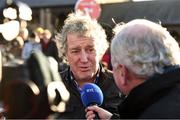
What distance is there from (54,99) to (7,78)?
0.28 meters

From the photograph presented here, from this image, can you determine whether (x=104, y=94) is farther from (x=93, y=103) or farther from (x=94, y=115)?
(x=94, y=115)

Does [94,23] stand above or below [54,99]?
above

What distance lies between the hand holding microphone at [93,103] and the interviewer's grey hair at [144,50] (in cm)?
46

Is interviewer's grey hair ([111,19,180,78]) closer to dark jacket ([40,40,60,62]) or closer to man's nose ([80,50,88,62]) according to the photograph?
man's nose ([80,50,88,62])

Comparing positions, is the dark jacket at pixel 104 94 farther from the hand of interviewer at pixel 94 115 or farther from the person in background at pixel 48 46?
the person in background at pixel 48 46

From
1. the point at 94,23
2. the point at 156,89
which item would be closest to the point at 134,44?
the point at 156,89

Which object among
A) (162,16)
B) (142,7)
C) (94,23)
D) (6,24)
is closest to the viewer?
(6,24)

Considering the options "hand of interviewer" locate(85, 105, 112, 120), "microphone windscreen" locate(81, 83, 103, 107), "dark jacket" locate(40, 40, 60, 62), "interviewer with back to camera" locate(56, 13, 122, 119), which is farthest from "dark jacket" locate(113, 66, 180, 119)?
"dark jacket" locate(40, 40, 60, 62)

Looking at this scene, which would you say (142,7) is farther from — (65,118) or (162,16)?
(65,118)

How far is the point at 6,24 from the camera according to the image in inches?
133

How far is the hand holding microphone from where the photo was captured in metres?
2.99

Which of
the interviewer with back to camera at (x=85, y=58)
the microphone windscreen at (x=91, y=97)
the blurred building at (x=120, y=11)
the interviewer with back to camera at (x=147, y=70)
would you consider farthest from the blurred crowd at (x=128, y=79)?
the blurred building at (x=120, y=11)

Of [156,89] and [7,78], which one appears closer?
[156,89]

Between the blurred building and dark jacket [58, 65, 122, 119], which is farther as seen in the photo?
the blurred building
